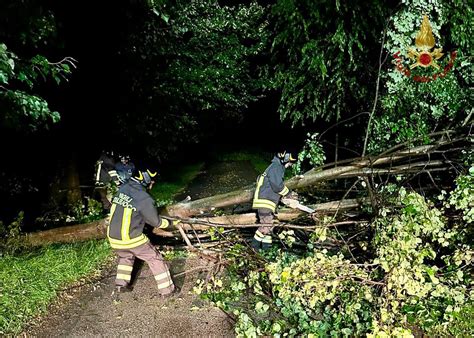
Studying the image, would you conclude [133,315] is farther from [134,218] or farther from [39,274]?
[39,274]

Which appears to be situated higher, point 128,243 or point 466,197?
point 466,197

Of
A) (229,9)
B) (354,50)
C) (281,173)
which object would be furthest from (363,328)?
(229,9)

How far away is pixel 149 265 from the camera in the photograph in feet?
15.4

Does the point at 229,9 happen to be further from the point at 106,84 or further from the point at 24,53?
the point at 24,53

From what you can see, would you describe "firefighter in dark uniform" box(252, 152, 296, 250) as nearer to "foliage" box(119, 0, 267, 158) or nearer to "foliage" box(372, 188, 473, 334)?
"foliage" box(372, 188, 473, 334)

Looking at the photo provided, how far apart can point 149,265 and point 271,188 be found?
6.64 ft

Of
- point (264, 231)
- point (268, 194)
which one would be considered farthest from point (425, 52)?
point (264, 231)

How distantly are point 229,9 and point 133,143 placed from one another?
3549 millimetres

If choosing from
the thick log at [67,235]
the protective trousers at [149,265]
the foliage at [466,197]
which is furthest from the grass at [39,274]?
the foliage at [466,197]

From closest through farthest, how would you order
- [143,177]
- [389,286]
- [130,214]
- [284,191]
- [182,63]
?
[389,286], [130,214], [143,177], [284,191], [182,63]

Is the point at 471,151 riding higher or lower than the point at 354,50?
lower

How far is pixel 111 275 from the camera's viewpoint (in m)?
5.34

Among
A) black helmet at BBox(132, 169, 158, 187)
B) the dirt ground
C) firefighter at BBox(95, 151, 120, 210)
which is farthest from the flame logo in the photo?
firefighter at BBox(95, 151, 120, 210)

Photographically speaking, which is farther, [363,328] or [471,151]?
[471,151]
